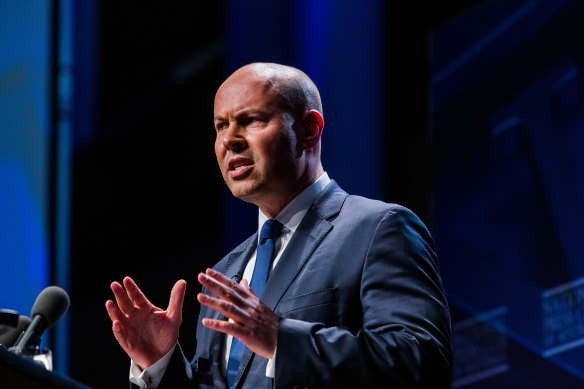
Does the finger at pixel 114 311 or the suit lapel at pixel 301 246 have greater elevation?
the suit lapel at pixel 301 246

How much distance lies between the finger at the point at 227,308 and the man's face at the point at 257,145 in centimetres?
49

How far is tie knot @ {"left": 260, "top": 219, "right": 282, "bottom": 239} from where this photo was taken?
182cm

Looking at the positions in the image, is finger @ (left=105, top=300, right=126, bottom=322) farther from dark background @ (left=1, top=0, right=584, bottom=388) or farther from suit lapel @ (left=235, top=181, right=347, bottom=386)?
dark background @ (left=1, top=0, right=584, bottom=388)

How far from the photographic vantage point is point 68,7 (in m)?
4.27

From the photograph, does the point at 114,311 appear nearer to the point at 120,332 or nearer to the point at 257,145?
the point at 120,332

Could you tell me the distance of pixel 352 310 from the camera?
61.6 inches

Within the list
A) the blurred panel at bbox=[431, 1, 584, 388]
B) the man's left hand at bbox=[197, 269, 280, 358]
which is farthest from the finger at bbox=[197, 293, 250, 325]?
the blurred panel at bbox=[431, 1, 584, 388]

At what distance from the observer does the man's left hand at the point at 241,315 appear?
4.38 feet

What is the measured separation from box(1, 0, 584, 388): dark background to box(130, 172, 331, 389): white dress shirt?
1391 mm

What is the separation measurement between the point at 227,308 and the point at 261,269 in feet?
1.33

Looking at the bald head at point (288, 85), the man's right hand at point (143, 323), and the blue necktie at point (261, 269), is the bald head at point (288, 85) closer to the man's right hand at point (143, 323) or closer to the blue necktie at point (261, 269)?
the blue necktie at point (261, 269)

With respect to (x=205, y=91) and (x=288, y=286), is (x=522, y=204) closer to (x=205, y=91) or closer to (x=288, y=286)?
(x=288, y=286)

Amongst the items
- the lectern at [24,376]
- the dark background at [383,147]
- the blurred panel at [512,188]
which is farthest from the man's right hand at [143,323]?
the blurred panel at [512,188]

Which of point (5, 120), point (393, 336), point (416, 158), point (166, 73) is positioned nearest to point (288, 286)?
point (393, 336)
